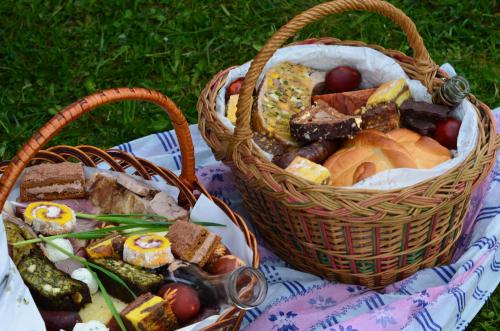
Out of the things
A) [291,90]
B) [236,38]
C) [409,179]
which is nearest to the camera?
[409,179]

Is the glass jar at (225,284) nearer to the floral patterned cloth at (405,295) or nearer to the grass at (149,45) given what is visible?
the floral patterned cloth at (405,295)

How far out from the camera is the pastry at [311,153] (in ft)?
7.09

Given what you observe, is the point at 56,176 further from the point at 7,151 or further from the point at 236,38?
the point at 236,38

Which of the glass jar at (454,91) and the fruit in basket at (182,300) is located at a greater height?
the glass jar at (454,91)

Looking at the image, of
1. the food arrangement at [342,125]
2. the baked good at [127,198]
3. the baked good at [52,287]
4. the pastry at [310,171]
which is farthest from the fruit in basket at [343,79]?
the baked good at [52,287]

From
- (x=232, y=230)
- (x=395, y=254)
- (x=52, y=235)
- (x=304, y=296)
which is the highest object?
(x=52, y=235)

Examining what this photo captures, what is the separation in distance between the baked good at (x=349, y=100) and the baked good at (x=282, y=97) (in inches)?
3.2

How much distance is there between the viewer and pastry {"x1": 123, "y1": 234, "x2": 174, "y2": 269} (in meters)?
1.78

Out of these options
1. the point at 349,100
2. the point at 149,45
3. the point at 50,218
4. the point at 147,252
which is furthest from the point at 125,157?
the point at 149,45

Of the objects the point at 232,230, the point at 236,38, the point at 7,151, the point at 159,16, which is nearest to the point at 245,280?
the point at 232,230

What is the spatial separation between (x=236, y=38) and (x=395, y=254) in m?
1.78

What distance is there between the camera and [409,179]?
78.3 inches

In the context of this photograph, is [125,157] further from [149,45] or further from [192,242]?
[149,45]

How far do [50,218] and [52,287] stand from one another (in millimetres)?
237
